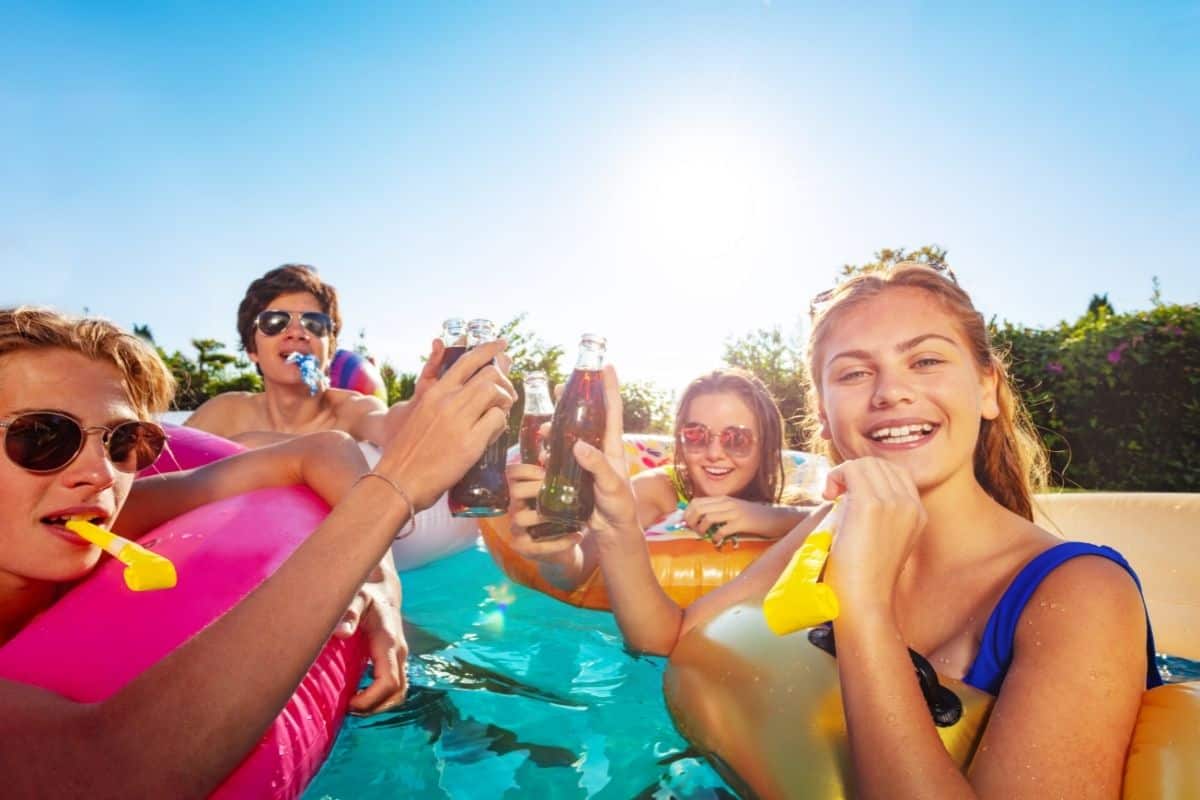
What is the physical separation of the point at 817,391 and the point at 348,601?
74.3 inches

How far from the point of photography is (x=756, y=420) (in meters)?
4.18

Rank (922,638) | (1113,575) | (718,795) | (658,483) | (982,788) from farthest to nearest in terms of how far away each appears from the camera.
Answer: (658,483) → (718,795) → (922,638) → (1113,575) → (982,788)

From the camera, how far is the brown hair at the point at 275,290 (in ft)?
17.1

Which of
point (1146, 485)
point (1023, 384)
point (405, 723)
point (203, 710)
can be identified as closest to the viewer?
point (203, 710)

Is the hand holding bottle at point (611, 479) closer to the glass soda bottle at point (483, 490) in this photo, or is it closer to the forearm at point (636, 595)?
the forearm at point (636, 595)

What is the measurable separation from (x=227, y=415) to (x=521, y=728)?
157 inches

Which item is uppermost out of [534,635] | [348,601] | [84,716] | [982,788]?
[348,601]

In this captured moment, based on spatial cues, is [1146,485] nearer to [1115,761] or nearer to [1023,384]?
[1023,384]

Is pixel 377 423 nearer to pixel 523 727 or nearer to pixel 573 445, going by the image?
pixel 523 727

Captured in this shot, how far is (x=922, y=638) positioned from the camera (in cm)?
197

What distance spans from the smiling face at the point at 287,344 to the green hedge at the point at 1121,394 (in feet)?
24.7

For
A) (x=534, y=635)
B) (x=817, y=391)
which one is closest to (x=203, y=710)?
(x=817, y=391)

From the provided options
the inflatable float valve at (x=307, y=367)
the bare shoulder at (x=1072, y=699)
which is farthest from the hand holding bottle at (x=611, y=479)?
the inflatable float valve at (x=307, y=367)

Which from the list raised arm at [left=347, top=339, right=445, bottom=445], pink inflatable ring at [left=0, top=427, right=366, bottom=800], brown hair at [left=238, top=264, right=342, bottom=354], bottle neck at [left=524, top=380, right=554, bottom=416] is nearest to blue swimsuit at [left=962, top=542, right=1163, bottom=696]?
bottle neck at [left=524, top=380, right=554, bottom=416]
